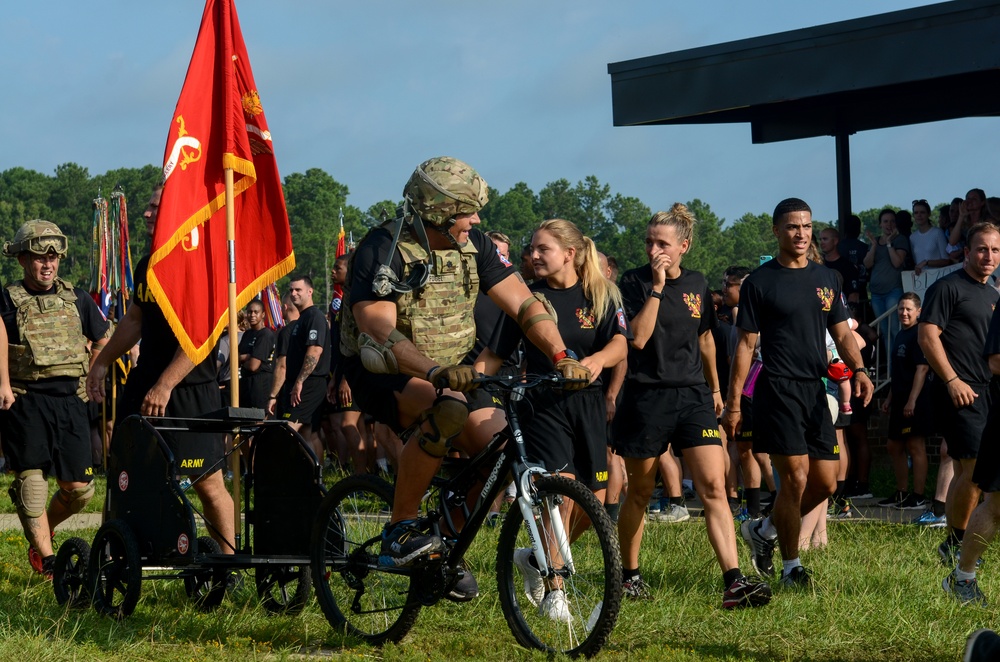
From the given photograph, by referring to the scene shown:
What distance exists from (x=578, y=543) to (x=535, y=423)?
1170mm

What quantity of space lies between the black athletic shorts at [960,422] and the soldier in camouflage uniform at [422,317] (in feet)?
12.5

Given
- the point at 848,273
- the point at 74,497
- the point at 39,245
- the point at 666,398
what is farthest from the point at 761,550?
the point at 848,273

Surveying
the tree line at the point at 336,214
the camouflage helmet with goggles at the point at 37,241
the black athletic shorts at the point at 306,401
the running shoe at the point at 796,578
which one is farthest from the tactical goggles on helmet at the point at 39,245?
the tree line at the point at 336,214

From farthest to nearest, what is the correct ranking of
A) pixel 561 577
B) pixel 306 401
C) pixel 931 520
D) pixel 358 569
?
pixel 306 401 < pixel 931 520 < pixel 358 569 < pixel 561 577

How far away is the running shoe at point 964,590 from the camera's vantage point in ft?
21.3

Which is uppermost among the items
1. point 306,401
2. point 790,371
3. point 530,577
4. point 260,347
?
point 260,347

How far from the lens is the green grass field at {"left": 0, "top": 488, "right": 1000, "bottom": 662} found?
553 cm

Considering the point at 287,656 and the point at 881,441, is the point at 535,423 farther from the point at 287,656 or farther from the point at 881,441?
the point at 881,441

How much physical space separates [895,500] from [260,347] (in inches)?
293

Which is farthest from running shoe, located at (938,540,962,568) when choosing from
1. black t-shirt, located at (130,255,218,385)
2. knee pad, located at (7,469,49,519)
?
knee pad, located at (7,469,49,519)

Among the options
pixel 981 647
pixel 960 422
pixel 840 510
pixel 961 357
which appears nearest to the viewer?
pixel 981 647

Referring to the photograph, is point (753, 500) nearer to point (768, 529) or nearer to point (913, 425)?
point (913, 425)

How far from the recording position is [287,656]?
5523 millimetres

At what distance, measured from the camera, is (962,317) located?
8539 millimetres
